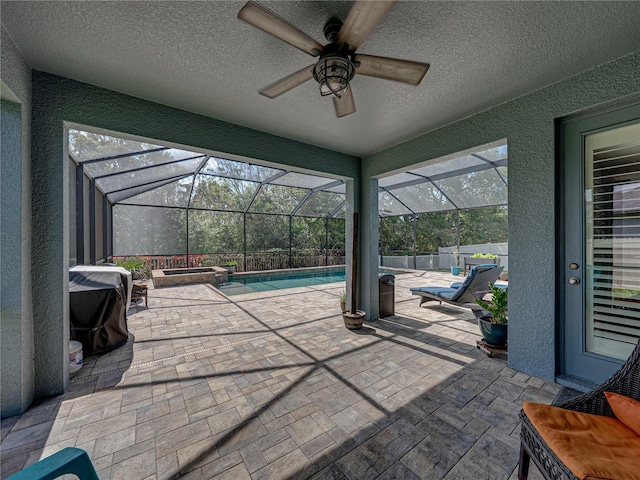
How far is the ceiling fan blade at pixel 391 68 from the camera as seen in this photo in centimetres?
177

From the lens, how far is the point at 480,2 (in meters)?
1.70

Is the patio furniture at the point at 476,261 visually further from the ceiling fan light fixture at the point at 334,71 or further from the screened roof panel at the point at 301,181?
the ceiling fan light fixture at the point at 334,71

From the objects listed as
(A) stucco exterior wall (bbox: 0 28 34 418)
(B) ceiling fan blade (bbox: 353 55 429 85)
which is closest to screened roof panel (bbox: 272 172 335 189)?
(A) stucco exterior wall (bbox: 0 28 34 418)

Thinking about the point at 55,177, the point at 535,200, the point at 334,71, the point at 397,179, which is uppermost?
the point at 397,179

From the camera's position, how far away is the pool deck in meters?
1.70

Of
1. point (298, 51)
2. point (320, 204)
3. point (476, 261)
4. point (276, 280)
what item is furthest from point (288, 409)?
point (476, 261)

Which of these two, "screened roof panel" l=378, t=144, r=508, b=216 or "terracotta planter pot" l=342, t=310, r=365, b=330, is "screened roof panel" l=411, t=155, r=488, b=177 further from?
"terracotta planter pot" l=342, t=310, r=365, b=330

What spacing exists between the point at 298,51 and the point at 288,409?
9.56 feet

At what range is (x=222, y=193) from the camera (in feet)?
37.8

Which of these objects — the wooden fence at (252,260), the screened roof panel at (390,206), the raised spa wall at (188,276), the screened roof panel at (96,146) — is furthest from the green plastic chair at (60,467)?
the screened roof panel at (390,206)

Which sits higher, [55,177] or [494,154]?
[494,154]

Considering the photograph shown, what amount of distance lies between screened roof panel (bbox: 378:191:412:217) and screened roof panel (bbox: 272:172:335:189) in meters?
2.84

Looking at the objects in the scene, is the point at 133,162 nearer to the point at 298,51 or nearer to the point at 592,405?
the point at 298,51

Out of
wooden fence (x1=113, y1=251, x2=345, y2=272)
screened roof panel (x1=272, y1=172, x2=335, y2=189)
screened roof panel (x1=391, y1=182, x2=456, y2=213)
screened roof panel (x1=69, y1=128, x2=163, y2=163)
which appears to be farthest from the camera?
wooden fence (x1=113, y1=251, x2=345, y2=272)
